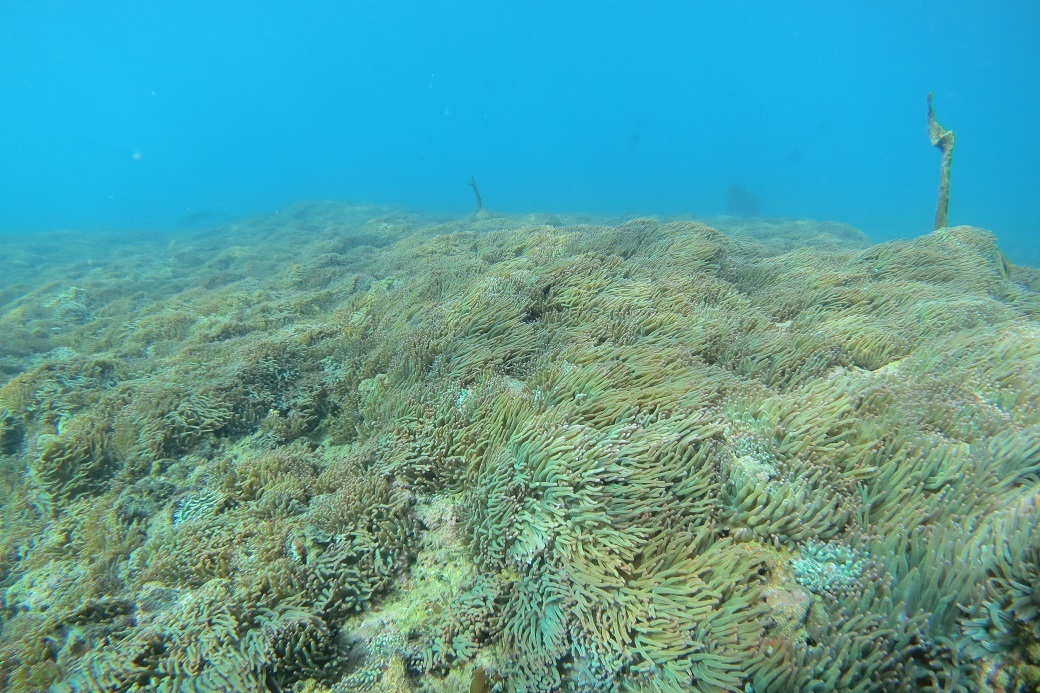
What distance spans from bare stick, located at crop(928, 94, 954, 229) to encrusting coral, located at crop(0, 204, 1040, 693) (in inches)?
206

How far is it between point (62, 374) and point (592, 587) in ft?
26.8

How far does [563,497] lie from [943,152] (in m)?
12.1

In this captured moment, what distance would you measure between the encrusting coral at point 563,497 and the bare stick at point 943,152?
5.23m

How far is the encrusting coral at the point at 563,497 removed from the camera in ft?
7.68

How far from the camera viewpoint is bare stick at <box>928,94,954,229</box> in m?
9.31

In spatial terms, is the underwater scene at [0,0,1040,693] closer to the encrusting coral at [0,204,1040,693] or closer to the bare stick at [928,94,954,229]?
the encrusting coral at [0,204,1040,693]

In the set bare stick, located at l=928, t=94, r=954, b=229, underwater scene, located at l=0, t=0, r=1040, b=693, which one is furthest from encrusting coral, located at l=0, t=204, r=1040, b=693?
bare stick, located at l=928, t=94, r=954, b=229

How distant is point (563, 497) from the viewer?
9.79 ft

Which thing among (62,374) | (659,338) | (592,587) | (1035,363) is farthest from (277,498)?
(1035,363)

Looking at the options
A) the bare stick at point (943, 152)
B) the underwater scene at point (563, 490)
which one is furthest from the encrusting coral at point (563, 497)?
the bare stick at point (943, 152)

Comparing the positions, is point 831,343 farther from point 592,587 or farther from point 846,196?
point 846,196

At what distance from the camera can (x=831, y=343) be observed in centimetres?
427

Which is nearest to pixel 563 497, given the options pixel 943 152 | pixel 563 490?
pixel 563 490

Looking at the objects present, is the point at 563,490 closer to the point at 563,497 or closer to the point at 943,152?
the point at 563,497
